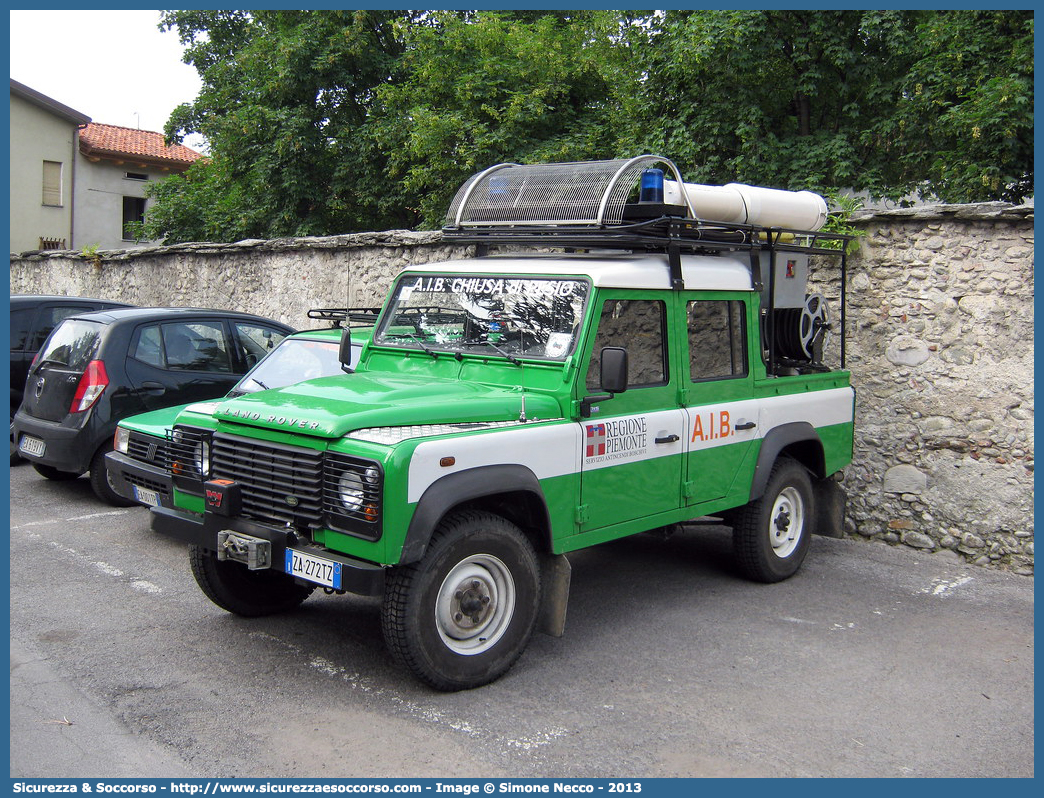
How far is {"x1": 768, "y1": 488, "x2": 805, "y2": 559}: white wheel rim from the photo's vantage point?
267 inches

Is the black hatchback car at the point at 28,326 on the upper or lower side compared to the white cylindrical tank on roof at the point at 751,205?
lower

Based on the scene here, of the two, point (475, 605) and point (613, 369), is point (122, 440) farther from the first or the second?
point (613, 369)

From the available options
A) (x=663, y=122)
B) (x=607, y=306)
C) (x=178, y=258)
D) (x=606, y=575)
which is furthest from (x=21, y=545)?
(x=663, y=122)

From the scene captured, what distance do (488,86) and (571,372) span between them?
41.4 feet

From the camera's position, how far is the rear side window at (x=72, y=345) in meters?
8.56

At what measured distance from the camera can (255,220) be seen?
21.4m

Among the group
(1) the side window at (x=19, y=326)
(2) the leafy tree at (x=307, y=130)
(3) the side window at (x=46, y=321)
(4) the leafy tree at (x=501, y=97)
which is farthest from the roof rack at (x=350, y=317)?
(2) the leafy tree at (x=307, y=130)

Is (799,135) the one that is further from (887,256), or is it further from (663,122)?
(887,256)

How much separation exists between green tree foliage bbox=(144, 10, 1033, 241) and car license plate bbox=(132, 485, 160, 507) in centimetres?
854

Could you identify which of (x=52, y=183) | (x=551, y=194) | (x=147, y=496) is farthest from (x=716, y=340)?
(x=52, y=183)

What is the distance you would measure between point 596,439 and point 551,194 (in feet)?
5.61

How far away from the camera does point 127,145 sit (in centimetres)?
3612

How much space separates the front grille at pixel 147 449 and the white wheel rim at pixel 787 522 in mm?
4307

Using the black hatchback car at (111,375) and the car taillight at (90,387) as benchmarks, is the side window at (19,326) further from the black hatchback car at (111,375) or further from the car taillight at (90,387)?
the car taillight at (90,387)
